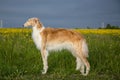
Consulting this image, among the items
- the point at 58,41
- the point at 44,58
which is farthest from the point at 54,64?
the point at 58,41

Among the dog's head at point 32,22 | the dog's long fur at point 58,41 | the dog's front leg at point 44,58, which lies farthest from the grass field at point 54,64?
the dog's head at point 32,22

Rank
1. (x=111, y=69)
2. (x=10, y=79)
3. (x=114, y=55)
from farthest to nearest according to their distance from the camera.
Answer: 1. (x=114, y=55)
2. (x=111, y=69)
3. (x=10, y=79)

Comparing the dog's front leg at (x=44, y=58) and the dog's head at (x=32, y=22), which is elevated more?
the dog's head at (x=32, y=22)

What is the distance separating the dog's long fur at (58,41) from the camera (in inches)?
436

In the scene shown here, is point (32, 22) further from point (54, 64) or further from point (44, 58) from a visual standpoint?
point (54, 64)

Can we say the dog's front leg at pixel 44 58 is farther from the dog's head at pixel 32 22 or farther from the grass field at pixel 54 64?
the dog's head at pixel 32 22

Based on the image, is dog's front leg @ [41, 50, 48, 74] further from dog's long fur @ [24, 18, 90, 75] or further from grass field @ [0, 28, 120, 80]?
grass field @ [0, 28, 120, 80]

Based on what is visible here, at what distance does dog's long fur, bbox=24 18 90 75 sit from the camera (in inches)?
436

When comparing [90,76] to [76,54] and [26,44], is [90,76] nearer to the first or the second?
[76,54]

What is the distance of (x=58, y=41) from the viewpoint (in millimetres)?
11211

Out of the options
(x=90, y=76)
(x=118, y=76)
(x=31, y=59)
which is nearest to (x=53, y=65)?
(x=31, y=59)

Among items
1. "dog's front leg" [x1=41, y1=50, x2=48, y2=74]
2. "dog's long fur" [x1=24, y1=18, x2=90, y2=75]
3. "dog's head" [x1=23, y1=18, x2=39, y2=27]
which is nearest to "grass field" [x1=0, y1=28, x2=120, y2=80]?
"dog's front leg" [x1=41, y1=50, x2=48, y2=74]

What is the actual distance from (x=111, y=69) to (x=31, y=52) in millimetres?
2974

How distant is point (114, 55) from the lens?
41.2ft
